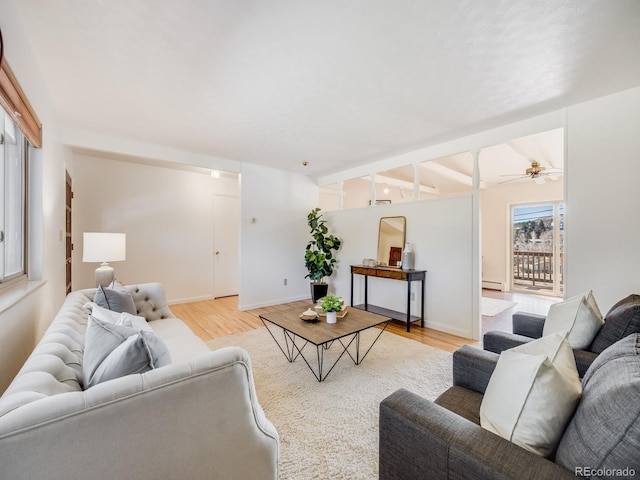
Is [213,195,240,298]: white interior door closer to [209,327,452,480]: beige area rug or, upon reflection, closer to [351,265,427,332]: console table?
[209,327,452,480]: beige area rug

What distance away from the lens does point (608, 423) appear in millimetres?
716

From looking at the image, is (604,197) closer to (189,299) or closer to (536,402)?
(536,402)

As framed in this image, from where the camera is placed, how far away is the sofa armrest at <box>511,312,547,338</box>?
218 cm

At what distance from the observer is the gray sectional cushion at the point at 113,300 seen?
2016 millimetres

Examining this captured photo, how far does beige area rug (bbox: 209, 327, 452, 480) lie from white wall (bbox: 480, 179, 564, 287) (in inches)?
184

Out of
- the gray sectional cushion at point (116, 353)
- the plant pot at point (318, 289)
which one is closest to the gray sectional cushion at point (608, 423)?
the gray sectional cushion at point (116, 353)

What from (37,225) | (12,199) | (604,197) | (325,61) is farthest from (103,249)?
(604,197)

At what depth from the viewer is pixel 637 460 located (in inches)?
25.8

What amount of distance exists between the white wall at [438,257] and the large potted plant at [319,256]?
2.28ft

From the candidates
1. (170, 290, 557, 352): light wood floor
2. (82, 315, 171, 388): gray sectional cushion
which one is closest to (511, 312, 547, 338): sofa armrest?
(170, 290, 557, 352): light wood floor

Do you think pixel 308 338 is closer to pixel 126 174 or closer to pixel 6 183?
pixel 6 183

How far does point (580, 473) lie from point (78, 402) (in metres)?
1.42

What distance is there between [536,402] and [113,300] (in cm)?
256

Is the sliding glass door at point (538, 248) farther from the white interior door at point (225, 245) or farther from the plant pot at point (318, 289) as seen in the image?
the white interior door at point (225, 245)
